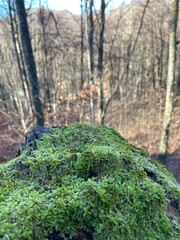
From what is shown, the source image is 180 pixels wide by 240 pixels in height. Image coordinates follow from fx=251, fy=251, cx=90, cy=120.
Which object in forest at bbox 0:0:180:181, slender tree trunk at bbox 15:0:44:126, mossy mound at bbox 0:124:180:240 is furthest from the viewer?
forest at bbox 0:0:180:181

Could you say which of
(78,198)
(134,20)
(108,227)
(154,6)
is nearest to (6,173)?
(78,198)

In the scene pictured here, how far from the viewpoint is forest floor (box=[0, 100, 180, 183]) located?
12.2m

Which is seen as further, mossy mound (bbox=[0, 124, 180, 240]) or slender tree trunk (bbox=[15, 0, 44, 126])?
slender tree trunk (bbox=[15, 0, 44, 126])

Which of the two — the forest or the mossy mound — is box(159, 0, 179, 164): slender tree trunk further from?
the mossy mound

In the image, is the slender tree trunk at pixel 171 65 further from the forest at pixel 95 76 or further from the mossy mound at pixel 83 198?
the mossy mound at pixel 83 198

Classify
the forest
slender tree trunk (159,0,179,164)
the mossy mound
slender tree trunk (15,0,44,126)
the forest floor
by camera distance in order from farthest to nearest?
the forest floor → the forest → slender tree trunk (159,0,179,164) → slender tree trunk (15,0,44,126) → the mossy mound

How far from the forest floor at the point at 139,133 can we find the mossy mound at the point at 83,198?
9.56 meters

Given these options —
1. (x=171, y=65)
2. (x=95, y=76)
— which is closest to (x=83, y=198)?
(x=171, y=65)

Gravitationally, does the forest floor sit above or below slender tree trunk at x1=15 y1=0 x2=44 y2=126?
below

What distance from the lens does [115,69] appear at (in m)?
24.6

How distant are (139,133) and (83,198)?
46.0 ft

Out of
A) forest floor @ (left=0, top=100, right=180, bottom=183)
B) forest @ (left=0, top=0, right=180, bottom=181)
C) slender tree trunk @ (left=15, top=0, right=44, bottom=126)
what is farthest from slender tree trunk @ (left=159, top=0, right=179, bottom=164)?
slender tree trunk @ (left=15, top=0, right=44, bottom=126)

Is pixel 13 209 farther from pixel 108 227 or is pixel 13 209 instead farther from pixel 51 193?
pixel 108 227

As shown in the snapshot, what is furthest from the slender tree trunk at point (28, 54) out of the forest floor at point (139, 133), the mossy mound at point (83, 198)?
the forest floor at point (139, 133)
